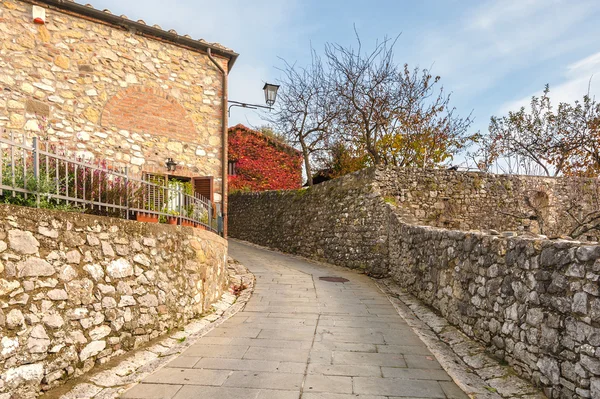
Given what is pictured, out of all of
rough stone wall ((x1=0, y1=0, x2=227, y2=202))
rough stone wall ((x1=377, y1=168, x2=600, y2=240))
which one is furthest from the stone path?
rough stone wall ((x1=377, y1=168, x2=600, y2=240))

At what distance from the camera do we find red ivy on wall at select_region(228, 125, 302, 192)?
901 inches

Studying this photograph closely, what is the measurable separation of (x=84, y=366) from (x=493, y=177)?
12257 mm

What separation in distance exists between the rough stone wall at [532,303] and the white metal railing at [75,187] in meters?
4.35

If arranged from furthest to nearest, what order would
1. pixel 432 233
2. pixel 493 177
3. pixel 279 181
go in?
pixel 279 181 → pixel 493 177 → pixel 432 233

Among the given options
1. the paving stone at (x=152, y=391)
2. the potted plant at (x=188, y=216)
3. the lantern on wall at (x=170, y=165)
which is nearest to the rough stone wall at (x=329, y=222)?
the lantern on wall at (x=170, y=165)

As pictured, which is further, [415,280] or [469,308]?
[415,280]

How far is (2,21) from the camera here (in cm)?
770

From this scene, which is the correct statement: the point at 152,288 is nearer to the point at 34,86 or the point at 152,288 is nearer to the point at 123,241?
the point at 123,241

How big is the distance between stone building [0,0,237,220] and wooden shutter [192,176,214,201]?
25 millimetres

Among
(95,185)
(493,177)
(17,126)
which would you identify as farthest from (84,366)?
(493,177)

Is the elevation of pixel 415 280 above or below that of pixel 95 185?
below

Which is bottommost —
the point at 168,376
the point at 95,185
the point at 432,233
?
the point at 168,376

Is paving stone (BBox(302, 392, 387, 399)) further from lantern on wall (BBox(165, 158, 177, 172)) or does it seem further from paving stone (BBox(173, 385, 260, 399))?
lantern on wall (BBox(165, 158, 177, 172))

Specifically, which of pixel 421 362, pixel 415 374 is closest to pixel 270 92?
pixel 421 362
